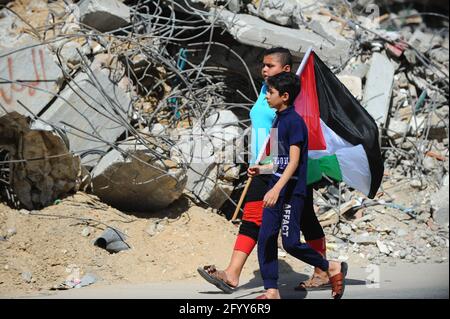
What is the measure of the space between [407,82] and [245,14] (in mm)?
2218

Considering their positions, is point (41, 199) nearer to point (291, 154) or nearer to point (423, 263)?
point (291, 154)

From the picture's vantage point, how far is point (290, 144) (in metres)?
4.52

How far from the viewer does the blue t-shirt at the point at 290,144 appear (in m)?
4.54

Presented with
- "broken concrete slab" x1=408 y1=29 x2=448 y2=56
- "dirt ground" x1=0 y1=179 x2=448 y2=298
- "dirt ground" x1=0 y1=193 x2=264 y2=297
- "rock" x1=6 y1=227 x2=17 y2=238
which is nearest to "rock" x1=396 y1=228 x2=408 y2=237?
"dirt ground" x1=0 y1=179 x2=448 y2=298

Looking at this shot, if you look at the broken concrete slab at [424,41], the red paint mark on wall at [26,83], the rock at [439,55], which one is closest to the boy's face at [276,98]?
the red paint mark on wall at [26,83]

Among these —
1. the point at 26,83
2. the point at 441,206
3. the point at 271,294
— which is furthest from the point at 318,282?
the point at 26,83

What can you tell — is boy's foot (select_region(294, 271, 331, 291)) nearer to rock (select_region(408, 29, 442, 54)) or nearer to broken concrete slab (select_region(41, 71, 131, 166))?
broken concrete slab (select_region(41, 71, 131, 166))

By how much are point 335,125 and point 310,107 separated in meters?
0.23

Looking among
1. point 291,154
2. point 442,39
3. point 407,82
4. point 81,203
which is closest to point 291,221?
point 291,154

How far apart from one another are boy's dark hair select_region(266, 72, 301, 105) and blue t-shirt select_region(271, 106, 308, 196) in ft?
0.33

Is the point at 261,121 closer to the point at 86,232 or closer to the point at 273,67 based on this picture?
the point at 273,67

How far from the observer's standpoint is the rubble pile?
6.40 m

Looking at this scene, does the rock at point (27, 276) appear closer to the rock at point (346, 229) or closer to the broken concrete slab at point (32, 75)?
the broken concrete slab at point (32, 75)
